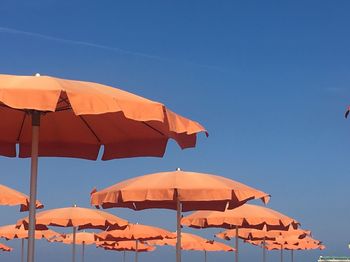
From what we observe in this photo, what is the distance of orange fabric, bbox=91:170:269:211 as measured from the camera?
7996 millimetres

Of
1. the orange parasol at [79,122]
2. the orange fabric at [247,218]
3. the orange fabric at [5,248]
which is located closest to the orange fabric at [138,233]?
the orange fabric at [247,218]

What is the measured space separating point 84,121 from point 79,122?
0.61 feet

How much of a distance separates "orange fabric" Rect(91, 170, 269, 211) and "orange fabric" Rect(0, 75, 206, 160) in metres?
1.37

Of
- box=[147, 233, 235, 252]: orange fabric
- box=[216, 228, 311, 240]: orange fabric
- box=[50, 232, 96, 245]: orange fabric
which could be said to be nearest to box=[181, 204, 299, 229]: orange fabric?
box=[216, 228, 311, 240]: orange fabric

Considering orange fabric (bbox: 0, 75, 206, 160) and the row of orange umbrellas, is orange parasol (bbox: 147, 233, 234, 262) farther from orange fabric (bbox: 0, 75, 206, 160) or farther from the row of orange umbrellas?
orange fabric (bbox: 0, 75, 206, 160)

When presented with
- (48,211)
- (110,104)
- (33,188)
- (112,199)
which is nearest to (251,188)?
(112,199)

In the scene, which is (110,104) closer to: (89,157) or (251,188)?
(89,157)

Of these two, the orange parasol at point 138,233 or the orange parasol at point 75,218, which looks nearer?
the orange parasol at point 75,218

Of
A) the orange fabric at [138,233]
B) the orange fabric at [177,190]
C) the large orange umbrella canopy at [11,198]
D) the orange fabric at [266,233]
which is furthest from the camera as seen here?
the orange fabric at [266,233]

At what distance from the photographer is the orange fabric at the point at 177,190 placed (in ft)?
26.2

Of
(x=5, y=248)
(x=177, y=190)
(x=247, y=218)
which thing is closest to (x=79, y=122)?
(x=177, y=190)

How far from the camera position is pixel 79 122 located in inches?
256

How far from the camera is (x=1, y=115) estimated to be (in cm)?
629

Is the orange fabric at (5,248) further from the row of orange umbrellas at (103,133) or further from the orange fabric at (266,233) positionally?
the row of orange umbrellas at (103,133)
